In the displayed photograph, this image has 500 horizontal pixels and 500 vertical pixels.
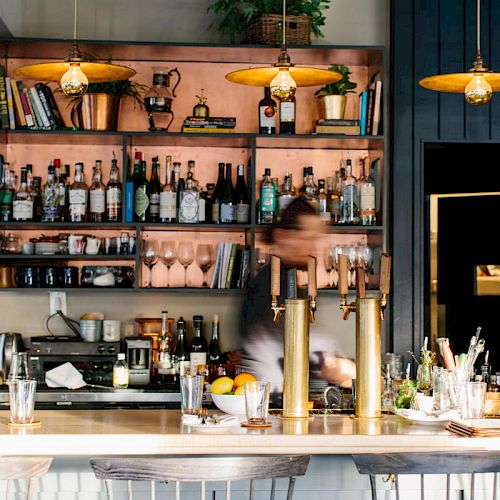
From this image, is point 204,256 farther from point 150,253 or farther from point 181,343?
point 181,343

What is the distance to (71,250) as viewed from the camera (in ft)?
15.4

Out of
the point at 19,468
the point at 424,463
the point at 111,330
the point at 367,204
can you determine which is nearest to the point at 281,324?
the point at 367,204

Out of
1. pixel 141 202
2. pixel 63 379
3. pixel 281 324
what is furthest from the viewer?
pixel 141 202

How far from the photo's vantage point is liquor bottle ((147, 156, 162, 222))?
15.5ft

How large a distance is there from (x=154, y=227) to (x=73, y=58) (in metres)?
1.63

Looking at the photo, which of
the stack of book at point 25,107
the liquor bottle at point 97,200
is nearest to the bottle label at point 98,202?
the liquor bottle at point 97,200

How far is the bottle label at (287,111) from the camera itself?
15.5ft

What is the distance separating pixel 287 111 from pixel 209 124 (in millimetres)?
414

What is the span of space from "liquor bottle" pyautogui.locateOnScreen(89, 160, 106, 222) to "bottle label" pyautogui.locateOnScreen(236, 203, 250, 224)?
69 cm

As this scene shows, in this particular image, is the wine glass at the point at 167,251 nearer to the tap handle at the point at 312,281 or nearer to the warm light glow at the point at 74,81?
the warm light glow at the point at 74,81

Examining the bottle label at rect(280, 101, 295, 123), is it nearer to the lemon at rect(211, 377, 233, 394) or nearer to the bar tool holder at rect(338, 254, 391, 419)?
the bar tool holder at rect(338, 254, 391, 419)

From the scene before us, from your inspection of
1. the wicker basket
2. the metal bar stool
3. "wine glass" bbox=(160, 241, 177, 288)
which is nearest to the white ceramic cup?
"wine glass" bbox=(160, 241, 177, 288)

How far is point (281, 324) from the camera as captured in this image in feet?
13.1

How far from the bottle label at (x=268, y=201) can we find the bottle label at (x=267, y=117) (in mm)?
336
